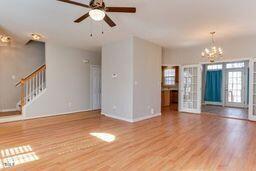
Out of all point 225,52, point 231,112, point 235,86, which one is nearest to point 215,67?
point 235,86

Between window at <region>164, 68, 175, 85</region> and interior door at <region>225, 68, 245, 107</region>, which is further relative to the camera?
window at <region>164, 68, 175, 85</region>

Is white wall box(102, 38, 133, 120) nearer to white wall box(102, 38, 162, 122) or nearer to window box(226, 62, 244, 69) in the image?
white wall box(102, 38, 162, 122)

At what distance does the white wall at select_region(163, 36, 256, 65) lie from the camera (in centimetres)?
537

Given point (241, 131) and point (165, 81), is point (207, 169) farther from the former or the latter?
point (165, 81)

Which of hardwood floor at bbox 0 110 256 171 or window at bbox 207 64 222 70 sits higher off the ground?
window at bbox 207 64 222 70

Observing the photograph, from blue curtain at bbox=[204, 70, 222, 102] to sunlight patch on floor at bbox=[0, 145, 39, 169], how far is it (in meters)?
9.29

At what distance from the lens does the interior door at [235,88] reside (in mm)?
8477

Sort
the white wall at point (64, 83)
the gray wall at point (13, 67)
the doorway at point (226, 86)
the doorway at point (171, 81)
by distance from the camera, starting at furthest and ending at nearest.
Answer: the doorway at point (171, 81)
the doorway at point (226, 86)
the gray wall at point (13, 67)
the white wall at point (64, 83)

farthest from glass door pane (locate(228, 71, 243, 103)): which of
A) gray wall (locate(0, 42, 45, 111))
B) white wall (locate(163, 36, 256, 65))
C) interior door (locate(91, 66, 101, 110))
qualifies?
gray wall (locate(0, 42, 45, 111))

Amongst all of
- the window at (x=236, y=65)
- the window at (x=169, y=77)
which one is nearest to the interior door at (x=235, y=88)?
the window at (x=236, y=65)

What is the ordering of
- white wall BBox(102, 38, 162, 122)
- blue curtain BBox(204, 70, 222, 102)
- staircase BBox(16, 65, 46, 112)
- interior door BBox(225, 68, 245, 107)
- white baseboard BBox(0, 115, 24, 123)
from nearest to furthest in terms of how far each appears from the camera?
white baseboard BBox(0, 115, 24, 123), white wall BBox(102, 38, 162, 122), staircase BBox(16, 65, 46, 112), interior door BBox(225, 68, 245, 107), blue curtain BBox(204, 70, 222, 102)

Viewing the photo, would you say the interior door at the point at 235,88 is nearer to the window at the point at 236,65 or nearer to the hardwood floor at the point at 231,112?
the window at the point at 236,65

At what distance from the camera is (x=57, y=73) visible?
6.25 meters

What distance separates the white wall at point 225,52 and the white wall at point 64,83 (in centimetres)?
348
